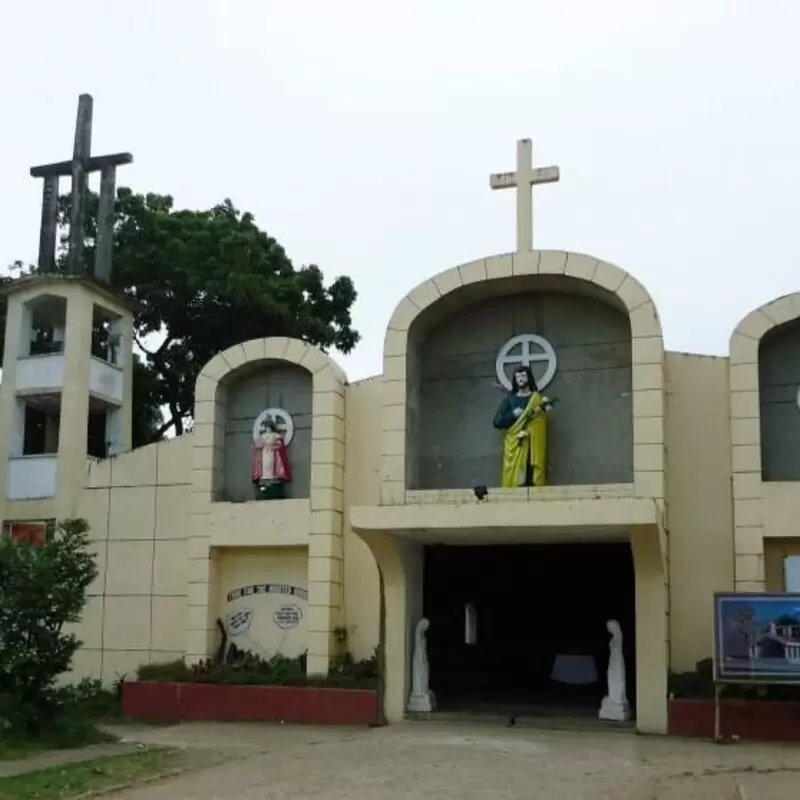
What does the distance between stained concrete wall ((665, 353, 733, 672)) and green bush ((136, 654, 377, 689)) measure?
4098 mm

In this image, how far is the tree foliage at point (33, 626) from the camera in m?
12.0

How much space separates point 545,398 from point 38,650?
7.16 meters

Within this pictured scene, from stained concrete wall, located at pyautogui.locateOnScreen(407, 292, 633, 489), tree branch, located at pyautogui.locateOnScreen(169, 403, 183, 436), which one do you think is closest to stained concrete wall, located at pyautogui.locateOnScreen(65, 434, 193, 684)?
stained concrete wall, located at pyautogui.locateOnScreen(407, 292, 633, 489)

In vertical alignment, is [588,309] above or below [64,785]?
above

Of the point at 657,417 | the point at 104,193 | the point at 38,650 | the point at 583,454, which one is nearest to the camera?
the point at 38,650

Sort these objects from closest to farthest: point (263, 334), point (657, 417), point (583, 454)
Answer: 1. point (657, 417)
2. point (583, 454)
3. point (263, 334)

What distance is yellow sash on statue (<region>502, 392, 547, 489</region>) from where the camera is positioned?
14602 mm

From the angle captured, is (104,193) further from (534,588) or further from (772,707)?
(772,707)

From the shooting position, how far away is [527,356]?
15477 mm

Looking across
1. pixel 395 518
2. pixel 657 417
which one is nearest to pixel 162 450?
pixel 395 518

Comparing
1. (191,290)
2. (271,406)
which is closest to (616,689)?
(271,406)

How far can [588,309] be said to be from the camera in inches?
606

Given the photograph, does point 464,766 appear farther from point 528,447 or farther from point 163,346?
point 163,346

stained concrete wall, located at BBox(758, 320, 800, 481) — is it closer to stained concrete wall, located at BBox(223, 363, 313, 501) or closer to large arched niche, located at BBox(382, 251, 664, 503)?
large arched niche, located at BBox(382, 251, 664, 503)
